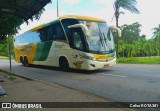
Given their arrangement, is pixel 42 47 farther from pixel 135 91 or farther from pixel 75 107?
pixel 75 107

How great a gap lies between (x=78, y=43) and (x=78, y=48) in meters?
0.29

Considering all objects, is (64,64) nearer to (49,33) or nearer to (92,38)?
(49,33)

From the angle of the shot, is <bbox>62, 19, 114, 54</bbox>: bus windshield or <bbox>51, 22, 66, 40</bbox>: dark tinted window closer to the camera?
<bbox>62, 19, 114, 54</bbox>: bus windshield

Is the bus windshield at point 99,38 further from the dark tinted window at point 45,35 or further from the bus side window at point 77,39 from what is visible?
the dark tinted window at point 45,35

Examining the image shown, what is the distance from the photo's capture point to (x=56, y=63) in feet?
61.6

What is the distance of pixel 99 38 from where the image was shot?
1563 cm

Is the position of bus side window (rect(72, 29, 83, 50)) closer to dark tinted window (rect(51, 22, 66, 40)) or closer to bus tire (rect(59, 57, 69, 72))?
dark tinted window (rect(51, 22, 66, 40))

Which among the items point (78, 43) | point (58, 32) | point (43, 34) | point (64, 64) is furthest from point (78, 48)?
point (43, 34)

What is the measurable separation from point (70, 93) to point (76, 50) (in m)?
7.21

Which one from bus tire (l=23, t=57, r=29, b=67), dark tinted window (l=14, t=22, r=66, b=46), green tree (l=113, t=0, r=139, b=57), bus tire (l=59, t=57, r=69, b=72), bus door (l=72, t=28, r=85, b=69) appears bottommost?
bus tire (l=23, t=57, r=29, b=67)

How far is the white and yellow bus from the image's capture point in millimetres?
15196

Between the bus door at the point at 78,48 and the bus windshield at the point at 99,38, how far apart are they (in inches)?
20.5

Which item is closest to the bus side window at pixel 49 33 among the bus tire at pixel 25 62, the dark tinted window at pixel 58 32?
the dark tinted window at pixel 58 32

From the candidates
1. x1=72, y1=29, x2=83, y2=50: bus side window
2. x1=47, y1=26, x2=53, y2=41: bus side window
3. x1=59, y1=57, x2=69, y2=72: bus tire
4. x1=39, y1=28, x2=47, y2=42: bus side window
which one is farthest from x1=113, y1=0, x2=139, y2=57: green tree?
x1=72, y1=29, x2=83, y2=50: bus side window
